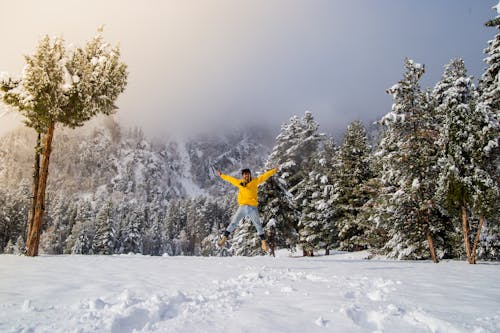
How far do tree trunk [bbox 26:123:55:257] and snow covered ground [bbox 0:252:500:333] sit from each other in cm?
799

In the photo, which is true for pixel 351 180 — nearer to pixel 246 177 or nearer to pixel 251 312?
pixel 246 177

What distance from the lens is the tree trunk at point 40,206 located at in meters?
14.3

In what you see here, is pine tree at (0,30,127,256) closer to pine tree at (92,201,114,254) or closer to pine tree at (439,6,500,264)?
pine tree at (439,6,500,264)

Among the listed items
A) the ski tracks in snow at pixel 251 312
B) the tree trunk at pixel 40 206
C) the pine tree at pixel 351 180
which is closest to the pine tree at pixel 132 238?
the pine tree at pixel 351 180

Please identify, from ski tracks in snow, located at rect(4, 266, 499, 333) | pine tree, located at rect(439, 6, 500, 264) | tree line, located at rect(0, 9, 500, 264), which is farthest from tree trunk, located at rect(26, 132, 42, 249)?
pine tree, located at rect(439, 6, 500, 264)

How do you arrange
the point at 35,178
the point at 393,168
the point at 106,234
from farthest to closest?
the point at 106,234 < the point at 393,168 < the point at 35,178

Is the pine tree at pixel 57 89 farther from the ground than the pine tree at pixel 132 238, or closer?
farther from the ground

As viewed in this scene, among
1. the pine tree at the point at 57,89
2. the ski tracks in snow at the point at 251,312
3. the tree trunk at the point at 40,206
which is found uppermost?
the pine tree at the point at 57,89

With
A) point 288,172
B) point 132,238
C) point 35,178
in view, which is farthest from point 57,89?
point 132,238

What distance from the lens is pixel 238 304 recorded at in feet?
16.0

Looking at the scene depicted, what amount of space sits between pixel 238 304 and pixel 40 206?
13562 millimetres

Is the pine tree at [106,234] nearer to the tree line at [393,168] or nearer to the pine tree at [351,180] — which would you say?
the tree line at [393,168]

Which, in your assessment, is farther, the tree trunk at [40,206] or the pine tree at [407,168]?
the pine tree at [407,168]

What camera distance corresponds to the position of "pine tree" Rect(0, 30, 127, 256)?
14680 millimetres
